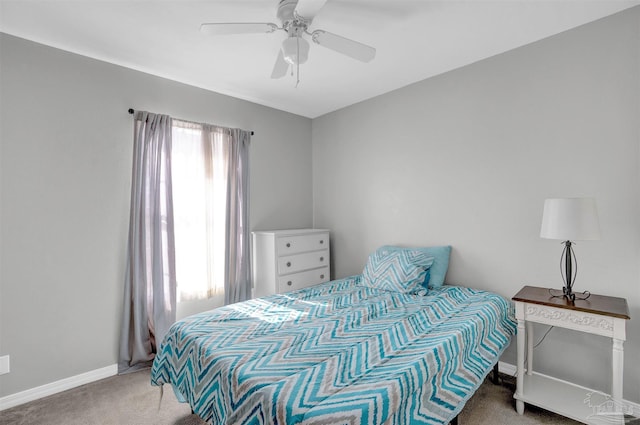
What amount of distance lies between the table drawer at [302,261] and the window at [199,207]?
0.62 meters

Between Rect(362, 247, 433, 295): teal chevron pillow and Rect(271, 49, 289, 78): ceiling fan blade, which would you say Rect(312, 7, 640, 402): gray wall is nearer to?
Rect(362, 247, 433, 295): teal chevron pillow

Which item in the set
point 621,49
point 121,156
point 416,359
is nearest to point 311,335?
point 416,359

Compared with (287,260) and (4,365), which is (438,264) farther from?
(4,365)

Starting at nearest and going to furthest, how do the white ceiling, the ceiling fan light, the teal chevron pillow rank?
the ceiling fan light, the white ceiling, the teal chevron pillow

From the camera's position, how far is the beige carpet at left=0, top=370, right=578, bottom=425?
1979mm

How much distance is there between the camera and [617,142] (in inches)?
81.0

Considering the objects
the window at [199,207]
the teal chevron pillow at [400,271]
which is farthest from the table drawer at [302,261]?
the teal chevron pillow at [400,271]

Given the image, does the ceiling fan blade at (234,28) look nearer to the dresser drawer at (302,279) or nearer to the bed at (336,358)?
the bed at (336,358)

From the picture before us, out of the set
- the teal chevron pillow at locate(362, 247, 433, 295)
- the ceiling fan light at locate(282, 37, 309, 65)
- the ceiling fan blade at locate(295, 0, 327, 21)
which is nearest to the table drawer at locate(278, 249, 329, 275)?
the teal chevron pillow at locate(362, 247, 433, 295)

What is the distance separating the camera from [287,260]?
3318 mm

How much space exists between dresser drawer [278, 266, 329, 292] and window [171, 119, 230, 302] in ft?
2.06

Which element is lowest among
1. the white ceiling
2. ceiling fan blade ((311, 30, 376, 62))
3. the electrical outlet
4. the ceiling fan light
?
the electrical outlet

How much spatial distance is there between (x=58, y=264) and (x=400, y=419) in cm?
258

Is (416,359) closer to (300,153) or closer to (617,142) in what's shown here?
(617,142)
